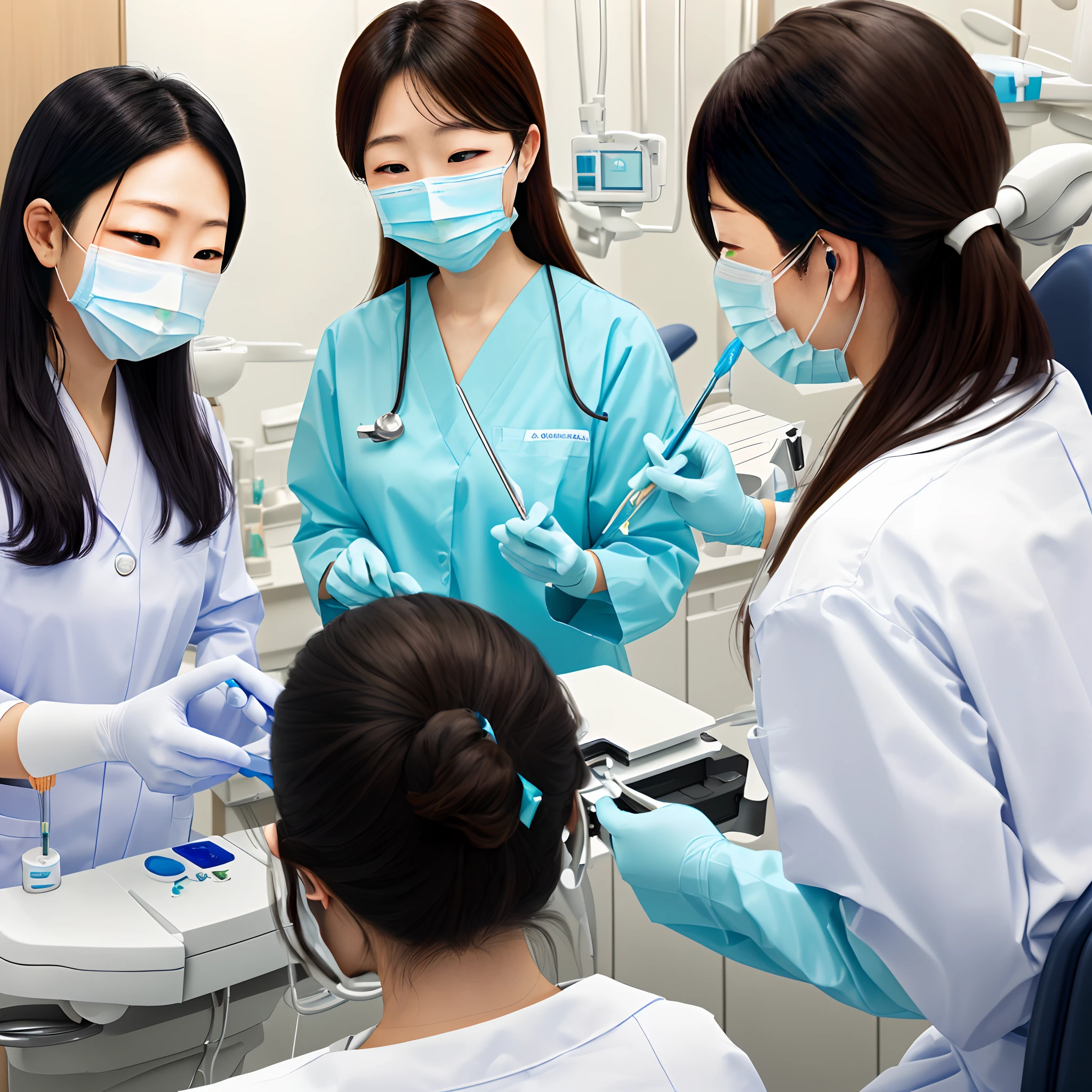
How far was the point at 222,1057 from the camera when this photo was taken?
1.33 m

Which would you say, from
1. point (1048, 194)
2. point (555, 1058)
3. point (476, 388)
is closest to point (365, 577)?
point (476, 388)

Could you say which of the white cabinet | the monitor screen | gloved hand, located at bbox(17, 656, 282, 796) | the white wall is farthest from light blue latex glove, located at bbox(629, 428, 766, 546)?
the white cabinet

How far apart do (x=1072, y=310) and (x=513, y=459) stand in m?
0.78

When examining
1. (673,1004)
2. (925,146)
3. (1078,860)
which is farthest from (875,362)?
(673,1004)

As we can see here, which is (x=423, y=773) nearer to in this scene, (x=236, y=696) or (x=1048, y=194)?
(x=236, y=696)

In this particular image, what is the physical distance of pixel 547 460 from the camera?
1.70 meters

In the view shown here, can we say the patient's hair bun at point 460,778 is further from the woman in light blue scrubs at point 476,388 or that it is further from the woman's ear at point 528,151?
the woman's ear at point 528,151

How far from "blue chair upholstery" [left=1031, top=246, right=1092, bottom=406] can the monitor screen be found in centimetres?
130

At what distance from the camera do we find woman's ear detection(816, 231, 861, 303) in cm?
103

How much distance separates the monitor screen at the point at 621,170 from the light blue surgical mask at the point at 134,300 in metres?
1.20

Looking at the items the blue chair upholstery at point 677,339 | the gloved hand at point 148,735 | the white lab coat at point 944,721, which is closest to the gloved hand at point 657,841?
the white lab coat at point 944,721

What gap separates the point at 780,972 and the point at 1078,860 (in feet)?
0.96

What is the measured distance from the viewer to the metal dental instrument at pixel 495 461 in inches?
64.4

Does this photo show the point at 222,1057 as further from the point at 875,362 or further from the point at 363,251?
the point at 363,251
